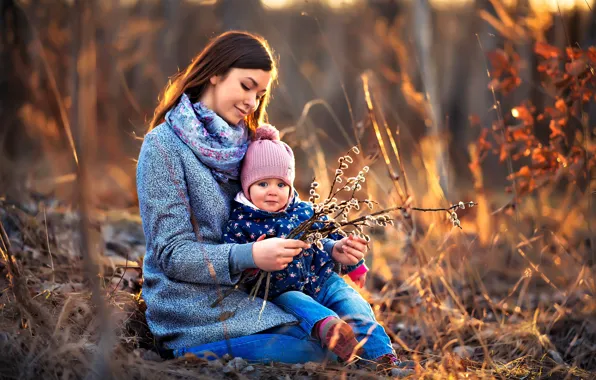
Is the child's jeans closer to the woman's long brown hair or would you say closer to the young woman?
the young woman

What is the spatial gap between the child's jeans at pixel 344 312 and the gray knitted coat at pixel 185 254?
2.2 inches

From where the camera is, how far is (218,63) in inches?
107

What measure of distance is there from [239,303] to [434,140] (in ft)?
8.04

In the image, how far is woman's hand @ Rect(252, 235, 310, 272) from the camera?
2338 mm

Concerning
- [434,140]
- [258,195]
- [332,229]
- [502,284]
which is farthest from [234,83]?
[502,284]

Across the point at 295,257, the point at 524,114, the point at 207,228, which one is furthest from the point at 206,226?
the point at 524,114

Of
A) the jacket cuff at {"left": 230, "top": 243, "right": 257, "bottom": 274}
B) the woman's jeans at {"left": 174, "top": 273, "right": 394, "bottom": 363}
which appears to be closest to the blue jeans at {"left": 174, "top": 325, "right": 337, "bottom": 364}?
the woman's jeans at {"left": 174, "top": 273, "right": 394, "bottom": 363}

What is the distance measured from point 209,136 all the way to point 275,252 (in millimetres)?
604

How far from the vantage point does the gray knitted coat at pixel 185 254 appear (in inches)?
97.8

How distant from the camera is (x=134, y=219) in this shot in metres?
4.68

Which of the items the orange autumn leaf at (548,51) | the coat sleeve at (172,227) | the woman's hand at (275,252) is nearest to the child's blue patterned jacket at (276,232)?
the coat sleeve at (172,227)

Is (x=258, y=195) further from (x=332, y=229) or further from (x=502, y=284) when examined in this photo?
(x=502, y=284)

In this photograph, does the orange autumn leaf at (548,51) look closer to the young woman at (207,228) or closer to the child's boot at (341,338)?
the young woman at (207,228)

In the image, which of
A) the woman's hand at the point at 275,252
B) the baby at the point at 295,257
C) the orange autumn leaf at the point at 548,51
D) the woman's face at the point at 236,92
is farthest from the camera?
the orange autumn leaf at the point at 548,51
